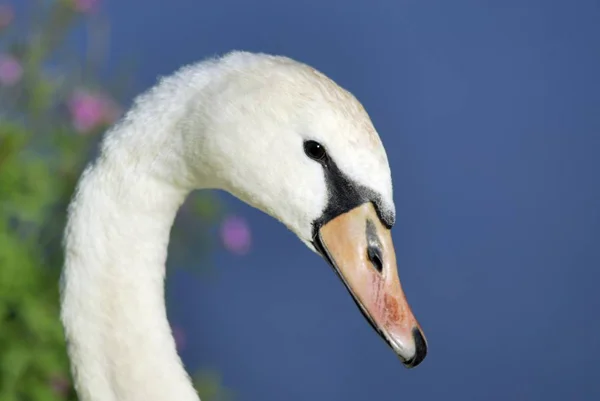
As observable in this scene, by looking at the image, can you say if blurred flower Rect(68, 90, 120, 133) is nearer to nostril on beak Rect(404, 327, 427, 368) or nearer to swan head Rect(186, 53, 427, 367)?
swan head Rect(186, 53, 427, 367)

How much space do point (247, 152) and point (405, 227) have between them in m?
1.07

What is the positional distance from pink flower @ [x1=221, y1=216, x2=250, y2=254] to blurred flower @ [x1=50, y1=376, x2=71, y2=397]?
359 millimetres

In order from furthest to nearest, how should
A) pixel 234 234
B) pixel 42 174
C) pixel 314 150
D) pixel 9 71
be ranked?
pixel 234 234 → pixel 9 71 → pixel 42 174 → pixel 314 150

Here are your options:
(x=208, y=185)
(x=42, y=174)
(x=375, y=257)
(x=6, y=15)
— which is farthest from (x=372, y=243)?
(x=6, y=15)

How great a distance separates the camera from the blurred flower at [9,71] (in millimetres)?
1282

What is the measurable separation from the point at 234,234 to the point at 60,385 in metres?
0.39

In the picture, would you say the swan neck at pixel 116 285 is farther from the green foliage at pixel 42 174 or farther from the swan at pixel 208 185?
the green foliage at pixel 42 174

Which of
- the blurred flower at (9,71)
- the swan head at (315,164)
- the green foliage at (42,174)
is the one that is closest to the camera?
Answer: the swan head at (315,164)

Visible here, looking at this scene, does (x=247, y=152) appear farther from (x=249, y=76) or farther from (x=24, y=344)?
(x=24, y=344)

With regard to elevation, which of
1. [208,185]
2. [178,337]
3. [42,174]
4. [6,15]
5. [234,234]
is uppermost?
[208,185]

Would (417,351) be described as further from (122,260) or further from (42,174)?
(42,174)

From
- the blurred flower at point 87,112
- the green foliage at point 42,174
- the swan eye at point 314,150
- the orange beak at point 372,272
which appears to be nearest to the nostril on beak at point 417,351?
the orange beak at point 372,272

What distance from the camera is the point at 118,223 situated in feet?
2.27

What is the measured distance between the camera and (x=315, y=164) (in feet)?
2.07
